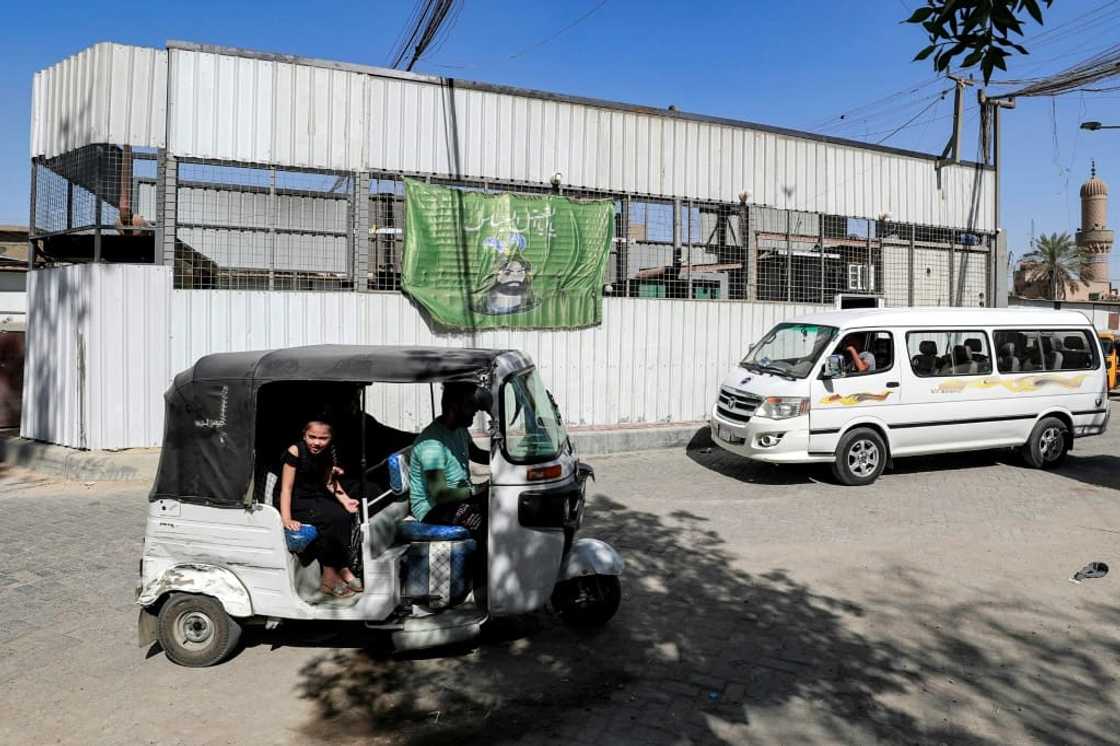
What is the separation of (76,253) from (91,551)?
6.33 m

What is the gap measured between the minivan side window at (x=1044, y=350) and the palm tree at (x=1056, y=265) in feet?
145

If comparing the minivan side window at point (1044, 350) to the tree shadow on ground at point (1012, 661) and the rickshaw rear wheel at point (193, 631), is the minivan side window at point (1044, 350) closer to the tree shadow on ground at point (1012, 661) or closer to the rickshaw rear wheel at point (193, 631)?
the tree shadow on ground at point (1012, 661)

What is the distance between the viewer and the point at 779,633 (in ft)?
15.9

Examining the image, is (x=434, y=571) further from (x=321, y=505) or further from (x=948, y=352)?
(x=948, y=352)

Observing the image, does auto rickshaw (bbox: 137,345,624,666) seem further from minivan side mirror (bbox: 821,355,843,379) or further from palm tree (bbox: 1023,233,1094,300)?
palm tree (bbox: 1023,233,1094,300)

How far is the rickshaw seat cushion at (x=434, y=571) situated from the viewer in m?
4.46

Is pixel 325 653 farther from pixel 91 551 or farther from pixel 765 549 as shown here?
pixel 765 549

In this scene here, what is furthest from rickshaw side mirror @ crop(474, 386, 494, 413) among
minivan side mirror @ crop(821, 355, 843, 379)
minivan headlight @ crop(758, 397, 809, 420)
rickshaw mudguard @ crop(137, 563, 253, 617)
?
minivan side mirror @ crop(821, 355, 843, 379)

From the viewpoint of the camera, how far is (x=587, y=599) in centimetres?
486

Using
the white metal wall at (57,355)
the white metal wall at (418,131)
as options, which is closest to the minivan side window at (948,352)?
the white metal wall at (418,131)

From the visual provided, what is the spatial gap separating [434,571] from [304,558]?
797mm

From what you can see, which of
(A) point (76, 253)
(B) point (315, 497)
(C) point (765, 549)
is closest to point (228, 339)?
(A) point (76, 253)

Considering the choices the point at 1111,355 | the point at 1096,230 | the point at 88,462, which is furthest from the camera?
the point at 1096,230

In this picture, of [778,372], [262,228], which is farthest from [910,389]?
[262,228]
